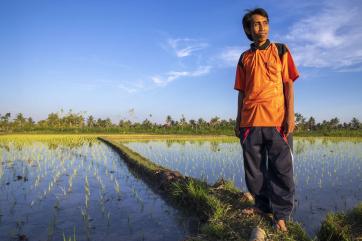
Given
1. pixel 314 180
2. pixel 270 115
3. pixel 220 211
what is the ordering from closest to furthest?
1. pixel 270 115
2. pixel 220 211
3. pixel 314 180

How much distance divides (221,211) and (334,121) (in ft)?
144

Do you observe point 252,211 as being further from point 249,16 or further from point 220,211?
point 249,16

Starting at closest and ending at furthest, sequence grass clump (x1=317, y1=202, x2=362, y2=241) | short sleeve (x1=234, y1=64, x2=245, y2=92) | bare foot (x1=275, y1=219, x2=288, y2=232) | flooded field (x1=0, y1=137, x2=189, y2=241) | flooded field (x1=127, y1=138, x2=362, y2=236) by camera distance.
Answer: grass clump (x1=317, y1=202, x2=362, y2=241) < bare foot (x1=275, y1=219, x2=288, y2=232) < short sleeve (x1=234, y1=64, x2=245, y2=92) < flooded field (x1=0, y1=137, x2=189, y2=241) < flooded field (x1=127, y1=138, x2=362, y2=236)

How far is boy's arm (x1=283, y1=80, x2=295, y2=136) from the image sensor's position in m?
3.08

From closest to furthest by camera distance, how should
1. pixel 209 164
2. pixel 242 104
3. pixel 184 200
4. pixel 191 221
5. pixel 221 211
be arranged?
pixel 242 104, pixel 221 211, pixel 191 221, pixel 184 200, pixel 209 164

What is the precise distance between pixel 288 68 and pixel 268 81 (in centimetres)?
22

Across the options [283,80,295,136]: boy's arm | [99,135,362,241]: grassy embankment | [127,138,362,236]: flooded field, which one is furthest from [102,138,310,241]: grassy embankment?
[283,80,295,136]: boy's arm

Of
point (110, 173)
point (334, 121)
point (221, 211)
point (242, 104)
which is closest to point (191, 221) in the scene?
point (221, 211)

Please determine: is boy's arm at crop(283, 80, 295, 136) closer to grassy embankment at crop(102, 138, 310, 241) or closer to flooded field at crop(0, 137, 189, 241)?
grassy embankment at crop(102, 138, 310, 241)

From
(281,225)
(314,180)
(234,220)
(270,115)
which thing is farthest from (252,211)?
(314,180)

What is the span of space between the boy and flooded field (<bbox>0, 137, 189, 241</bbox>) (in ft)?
3.59

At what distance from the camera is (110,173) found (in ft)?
27.0

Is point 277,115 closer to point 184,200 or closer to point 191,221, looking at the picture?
point 191,221

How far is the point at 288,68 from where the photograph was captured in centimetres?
314
